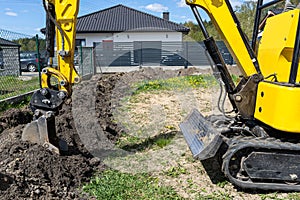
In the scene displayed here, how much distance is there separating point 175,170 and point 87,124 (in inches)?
79.6

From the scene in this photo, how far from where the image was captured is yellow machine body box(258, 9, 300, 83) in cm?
351

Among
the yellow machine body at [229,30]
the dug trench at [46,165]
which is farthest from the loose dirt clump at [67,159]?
the yellow machine body at [229,30]

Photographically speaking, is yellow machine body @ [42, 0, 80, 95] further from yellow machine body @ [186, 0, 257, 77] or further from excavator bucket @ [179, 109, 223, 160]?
excavator bucket @ [179, 109, 223, 160]

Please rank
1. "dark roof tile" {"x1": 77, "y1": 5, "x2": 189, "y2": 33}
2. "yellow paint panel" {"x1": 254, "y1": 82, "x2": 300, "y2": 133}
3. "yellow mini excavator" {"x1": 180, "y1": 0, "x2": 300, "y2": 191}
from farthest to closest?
"dark roof tile" {"x1": 77, "y1": 5, "x2": 189, "y2": 33}
"yellow mini excavator" {"x1": 180, "y1": 0, "x2": 300, "y2": 191}
"yellow paint panel" {"x1": 254, "y1": 82, "x2": 300, "y2": 133}

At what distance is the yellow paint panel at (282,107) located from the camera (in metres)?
3.31

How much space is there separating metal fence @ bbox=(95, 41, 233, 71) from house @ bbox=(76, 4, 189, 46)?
380 inches

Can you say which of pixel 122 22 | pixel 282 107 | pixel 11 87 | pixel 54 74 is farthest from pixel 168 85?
pixel 122 22

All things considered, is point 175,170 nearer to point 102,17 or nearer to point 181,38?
point 181,38

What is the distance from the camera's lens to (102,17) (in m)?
35.8

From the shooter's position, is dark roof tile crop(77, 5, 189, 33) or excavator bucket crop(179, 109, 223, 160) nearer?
excavator bucket crop(179, 109, 223, 160)

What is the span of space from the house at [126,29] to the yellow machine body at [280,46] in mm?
28412

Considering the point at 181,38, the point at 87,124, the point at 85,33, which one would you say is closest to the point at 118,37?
the point at 85,33

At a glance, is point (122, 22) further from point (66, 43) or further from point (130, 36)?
point (66, 43)

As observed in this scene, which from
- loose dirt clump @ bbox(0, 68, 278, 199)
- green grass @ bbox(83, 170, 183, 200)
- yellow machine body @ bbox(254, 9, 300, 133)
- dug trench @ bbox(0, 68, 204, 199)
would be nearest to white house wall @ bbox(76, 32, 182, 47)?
loose dirt clump @ bbox(0, 68, 278, 199)
